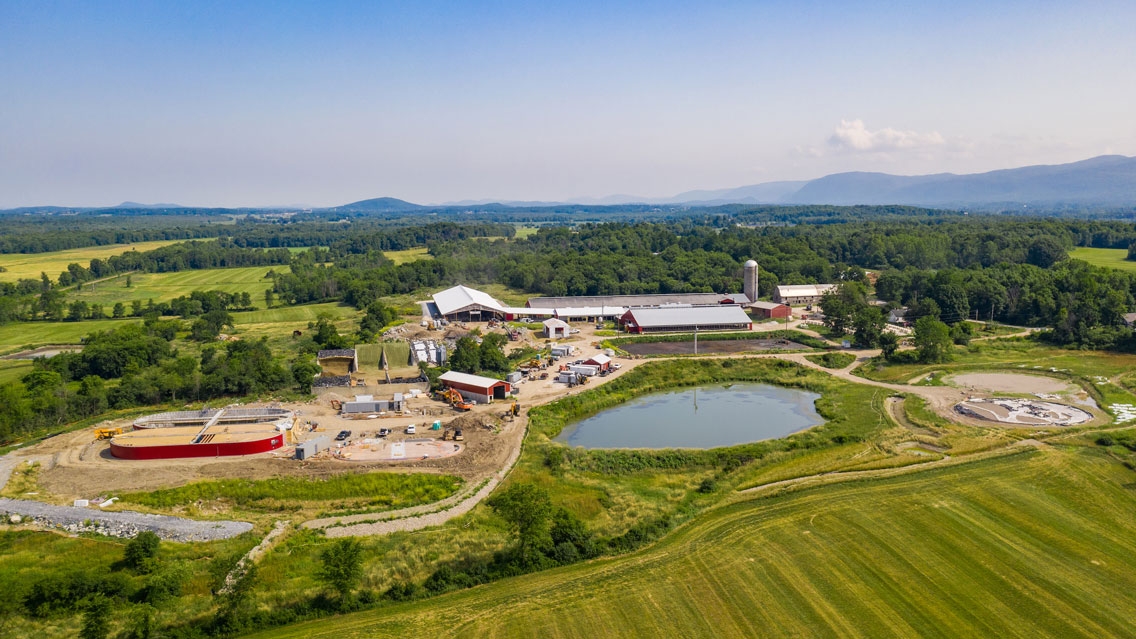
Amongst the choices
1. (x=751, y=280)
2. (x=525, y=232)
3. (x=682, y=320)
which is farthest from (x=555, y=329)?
(x=525, y=232)

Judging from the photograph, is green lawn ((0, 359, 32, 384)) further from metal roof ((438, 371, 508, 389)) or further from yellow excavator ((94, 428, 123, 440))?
metal roof ((438, 371, 508, 389))

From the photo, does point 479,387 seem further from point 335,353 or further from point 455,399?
point 335,353

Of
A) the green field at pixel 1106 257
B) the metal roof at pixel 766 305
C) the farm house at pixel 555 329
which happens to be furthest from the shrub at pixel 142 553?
the green field at pixel 1106 257

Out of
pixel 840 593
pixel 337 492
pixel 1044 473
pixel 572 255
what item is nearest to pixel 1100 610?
pixel 840 593

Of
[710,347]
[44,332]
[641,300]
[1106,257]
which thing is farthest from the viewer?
[1106,257]

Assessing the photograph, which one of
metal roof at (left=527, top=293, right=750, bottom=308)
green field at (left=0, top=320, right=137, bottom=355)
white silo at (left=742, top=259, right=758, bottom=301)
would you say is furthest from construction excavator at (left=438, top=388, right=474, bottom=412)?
white silo at (left=742, top=259, right=758, bottom=301)

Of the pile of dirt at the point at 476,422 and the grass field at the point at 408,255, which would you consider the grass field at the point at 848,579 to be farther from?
the grass field at the point at 408,255
